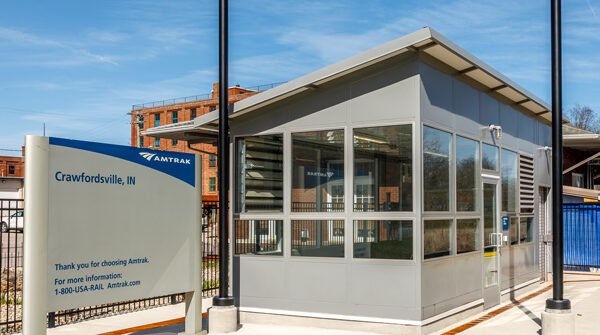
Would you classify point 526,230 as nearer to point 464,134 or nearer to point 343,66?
point 464,134

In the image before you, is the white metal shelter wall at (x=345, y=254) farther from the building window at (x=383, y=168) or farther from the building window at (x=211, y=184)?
the building window at (x=211, y=184)

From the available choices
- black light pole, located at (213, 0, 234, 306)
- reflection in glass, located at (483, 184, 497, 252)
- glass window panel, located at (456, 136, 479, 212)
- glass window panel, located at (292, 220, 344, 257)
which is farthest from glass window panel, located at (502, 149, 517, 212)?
black light pole, located at (213, 0, 234, 306)

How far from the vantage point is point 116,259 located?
7.64 meters

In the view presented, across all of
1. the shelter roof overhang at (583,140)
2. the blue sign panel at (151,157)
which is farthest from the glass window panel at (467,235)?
the shelter roof overhang at (583,140)

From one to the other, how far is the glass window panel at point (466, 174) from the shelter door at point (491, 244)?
0.53 metres

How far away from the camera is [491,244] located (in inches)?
454

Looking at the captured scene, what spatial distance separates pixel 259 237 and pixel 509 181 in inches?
212

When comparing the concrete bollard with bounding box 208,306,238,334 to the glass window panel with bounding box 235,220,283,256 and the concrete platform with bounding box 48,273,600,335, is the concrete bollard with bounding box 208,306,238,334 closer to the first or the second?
the concrete platform with bounding box 48,273,600,335

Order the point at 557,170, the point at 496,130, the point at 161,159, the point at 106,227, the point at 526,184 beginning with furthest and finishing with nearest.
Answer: the point at 526,184
the point at 496,130
the point at 557,170
the point at 161,159
the point at 106,227

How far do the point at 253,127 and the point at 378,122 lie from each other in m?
2.05

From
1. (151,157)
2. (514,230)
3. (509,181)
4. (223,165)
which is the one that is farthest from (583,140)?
(151,157)

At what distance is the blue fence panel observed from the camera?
1845cm

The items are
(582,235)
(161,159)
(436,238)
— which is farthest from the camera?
(582,235)

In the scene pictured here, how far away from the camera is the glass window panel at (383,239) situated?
8922mm
